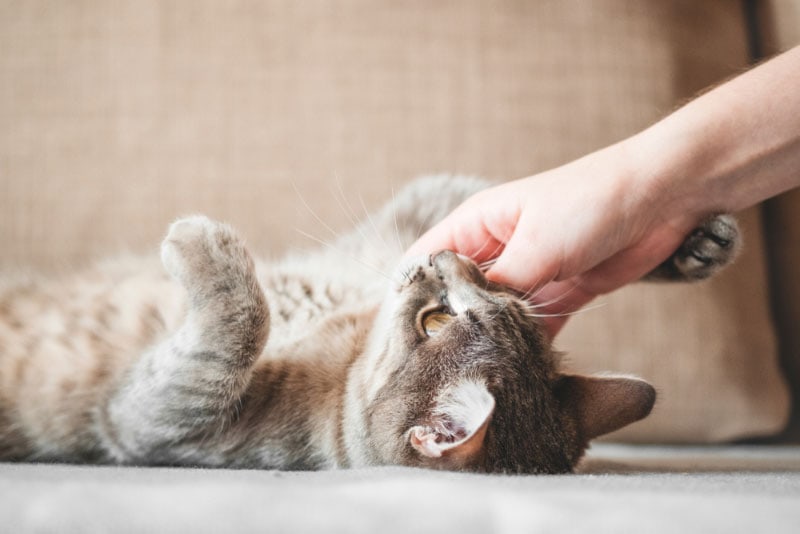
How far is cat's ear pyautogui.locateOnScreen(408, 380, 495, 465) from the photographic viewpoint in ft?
2.82

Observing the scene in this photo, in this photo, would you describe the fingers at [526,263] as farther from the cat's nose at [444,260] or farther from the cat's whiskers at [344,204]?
the cat's whiskers at [344,204]

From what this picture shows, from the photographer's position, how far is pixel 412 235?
61.8 inches

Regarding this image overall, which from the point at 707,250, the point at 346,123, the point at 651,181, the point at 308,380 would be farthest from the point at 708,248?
A: the point at 346,123

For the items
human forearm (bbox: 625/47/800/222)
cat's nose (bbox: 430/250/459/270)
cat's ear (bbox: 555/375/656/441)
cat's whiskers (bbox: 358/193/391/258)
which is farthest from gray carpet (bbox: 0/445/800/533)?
cat's whiskers (bbox: 358/193/391/258)

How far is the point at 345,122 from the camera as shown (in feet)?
5.52

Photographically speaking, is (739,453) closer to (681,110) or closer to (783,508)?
(681,110)

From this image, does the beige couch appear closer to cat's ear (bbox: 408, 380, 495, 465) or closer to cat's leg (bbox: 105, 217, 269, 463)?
cat's leg (bbox: 105, 217, 269, 463)

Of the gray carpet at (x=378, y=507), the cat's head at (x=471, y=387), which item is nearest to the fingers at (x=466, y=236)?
the cat's head at (x=471, y=387)

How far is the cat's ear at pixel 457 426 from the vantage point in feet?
2.82

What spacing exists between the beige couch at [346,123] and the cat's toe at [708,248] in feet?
1.25

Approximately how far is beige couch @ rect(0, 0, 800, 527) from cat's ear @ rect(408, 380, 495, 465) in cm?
77

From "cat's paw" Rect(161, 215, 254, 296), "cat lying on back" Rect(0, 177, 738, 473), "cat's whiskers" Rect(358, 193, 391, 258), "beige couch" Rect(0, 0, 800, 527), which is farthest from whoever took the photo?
"beige couch" Rect(0, 0, 800, 527)

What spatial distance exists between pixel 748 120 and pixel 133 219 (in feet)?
4.47

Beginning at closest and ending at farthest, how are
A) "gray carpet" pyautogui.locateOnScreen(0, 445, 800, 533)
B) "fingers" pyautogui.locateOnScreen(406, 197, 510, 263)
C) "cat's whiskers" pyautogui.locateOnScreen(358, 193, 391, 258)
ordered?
"gray carpet" pyautogui.locateOnScreen(0, 445, 800, 533), "fingers" pyautogui.locateOnScreen(406, 197, 510, 263), "cat's whiskers" pyautogui.locateOnScreen(358, 193, 391, 258)
